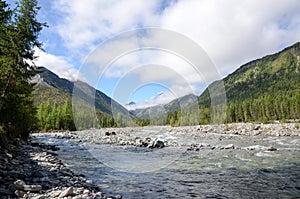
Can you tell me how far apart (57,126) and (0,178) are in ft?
224

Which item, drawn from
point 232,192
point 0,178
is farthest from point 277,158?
point 0,178

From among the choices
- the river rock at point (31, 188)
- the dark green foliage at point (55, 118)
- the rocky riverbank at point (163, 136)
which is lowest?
the river rock at point (31, 188)

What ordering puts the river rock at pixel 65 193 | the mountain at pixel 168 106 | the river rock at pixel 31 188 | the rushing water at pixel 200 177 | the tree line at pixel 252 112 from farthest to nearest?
1. the tree line at pixel 252 112
2. the mountain at pixel 168 106
3. the rushing water at pixel 200 177
4. the river rock at pixel 31 188
5. the river rock at pixel 65 193

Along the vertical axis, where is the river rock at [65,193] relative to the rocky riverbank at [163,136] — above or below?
below

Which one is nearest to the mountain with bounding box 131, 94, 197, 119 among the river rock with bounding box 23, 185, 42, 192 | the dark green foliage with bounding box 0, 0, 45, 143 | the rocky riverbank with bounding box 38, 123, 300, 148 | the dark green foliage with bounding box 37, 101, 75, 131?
the rocky riverbank with bounding box 38, 123, 300, 148

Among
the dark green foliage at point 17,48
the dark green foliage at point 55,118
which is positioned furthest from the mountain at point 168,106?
the dark green foliage at point 55,118

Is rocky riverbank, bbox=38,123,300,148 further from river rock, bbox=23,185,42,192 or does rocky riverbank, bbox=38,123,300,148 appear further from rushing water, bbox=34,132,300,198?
river rock, bbox=23,185,42,192

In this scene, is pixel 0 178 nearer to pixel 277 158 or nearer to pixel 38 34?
pixel 38 34

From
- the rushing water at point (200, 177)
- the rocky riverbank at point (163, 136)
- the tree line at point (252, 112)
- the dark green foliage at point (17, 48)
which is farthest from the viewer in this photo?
the tree line at point (252, 112)

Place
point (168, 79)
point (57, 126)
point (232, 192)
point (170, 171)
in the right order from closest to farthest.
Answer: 1. point (232, 192)
2. point (170, 171)
3. point (168, 79)
4. point (57, 126)

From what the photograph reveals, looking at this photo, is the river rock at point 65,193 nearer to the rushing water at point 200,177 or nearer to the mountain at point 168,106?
the rushing water at point 200,177

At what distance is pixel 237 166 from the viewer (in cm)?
1803

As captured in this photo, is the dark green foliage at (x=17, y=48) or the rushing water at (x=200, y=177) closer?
the rushing water at (x=200, y=177)

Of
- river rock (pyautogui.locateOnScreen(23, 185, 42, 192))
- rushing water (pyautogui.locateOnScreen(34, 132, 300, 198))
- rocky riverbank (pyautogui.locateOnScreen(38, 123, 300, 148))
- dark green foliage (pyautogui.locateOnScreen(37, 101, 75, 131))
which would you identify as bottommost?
rushing water (pyautogui.locateOnScreen(34, 132, 300, 198))
